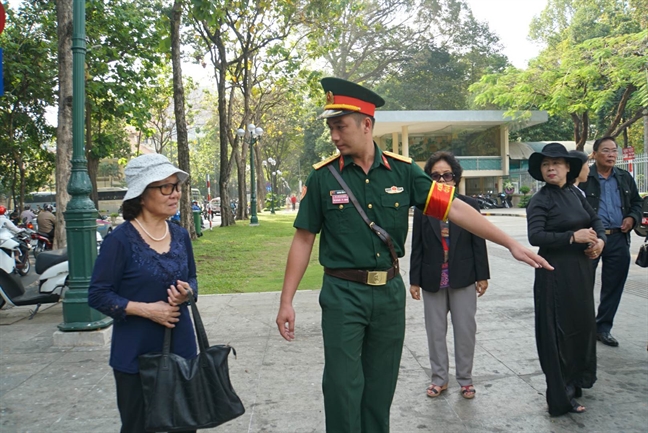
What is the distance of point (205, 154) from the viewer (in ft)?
232

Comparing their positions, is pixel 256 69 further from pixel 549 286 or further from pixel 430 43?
pixel 549 286

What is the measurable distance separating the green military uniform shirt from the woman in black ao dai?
1.42 m

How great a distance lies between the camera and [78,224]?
5762mm

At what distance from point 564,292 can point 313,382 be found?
6.79ft

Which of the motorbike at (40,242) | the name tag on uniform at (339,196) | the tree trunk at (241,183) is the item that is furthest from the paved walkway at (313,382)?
the tree trunk at (241,183)

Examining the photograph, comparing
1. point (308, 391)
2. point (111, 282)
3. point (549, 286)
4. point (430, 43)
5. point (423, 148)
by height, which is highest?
point (430, 43)

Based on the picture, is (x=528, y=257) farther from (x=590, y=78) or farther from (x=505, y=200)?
(x=505, y=200)

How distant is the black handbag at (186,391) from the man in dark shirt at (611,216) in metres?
4.25

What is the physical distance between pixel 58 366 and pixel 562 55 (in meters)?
25.6

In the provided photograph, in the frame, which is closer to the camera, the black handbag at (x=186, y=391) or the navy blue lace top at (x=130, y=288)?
the black handbag at (x=186, y=391)

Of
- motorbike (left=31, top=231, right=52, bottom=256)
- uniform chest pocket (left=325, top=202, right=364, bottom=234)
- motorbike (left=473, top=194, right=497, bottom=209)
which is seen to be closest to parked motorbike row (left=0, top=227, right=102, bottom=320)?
uniform chest pocket (left=325, top=202, right=364, bottom=234)

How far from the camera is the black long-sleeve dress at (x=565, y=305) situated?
3914 millimetres

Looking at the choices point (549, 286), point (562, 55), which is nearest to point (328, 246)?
point (549, 286)

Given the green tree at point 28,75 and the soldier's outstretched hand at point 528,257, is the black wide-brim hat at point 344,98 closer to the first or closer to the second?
the soldier's outstretched hand at point 528,257
